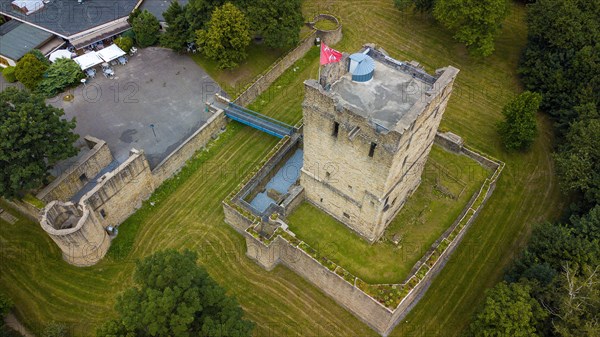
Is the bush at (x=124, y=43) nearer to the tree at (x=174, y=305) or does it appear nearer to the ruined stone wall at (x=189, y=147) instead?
the ruined stone wall at (x=189, y=147)

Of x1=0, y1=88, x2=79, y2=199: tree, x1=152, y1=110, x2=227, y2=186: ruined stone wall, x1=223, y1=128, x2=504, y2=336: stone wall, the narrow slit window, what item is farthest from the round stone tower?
the narrow slit window

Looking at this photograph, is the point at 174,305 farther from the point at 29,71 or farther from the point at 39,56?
the point at 39,56

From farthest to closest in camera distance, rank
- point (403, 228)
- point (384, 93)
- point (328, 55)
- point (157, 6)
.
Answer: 1. point (157, 6)
2. point (403, 228)
3. point (384, 93)
4. point (328, 55)

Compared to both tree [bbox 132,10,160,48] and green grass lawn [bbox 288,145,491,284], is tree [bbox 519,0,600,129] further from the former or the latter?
tree [bbox 132,10,160,48]

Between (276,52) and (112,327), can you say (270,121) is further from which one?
(112,327)

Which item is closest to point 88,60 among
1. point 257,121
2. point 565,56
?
point 257,121

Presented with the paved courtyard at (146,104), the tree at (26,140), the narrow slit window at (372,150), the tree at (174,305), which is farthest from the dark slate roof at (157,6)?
the tree at (174,305)
